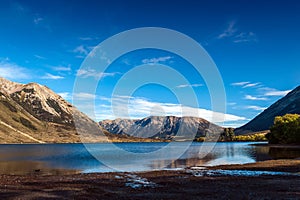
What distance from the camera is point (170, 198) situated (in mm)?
28594

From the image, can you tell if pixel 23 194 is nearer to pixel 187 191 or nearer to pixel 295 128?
pixel 187 191

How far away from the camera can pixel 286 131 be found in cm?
17238

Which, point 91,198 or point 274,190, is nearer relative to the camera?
point 91,198

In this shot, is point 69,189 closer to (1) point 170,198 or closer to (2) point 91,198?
(2) point 91,198

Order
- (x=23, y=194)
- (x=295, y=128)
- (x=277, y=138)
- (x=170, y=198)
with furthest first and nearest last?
(x=277, y=138), (x=295, y=128), (x=23, y=194), (x=170, y=198)

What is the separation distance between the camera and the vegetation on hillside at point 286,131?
16600 centimetres

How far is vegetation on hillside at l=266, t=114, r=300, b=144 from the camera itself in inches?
6535

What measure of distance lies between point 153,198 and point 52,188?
1509 centimetres

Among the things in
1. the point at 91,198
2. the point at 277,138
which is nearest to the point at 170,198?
the point at 91,198

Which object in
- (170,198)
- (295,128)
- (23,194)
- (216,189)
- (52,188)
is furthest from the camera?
(295,128)

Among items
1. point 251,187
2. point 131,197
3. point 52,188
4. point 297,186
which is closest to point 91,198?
point 131,197

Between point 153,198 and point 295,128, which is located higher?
point 295,128

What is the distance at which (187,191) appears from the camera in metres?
33.0

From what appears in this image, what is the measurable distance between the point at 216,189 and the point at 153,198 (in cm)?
941
